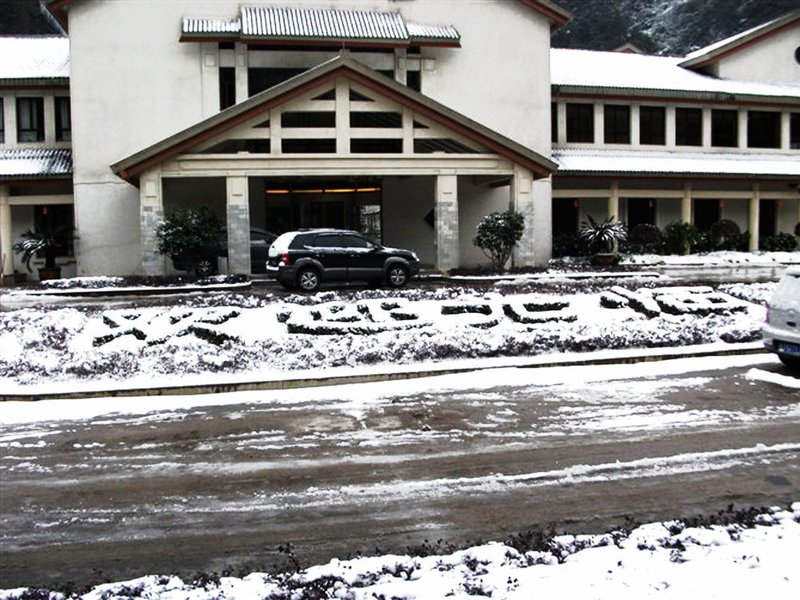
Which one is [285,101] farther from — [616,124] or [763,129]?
[763,129]

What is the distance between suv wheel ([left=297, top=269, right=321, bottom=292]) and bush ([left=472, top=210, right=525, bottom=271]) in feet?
23.0

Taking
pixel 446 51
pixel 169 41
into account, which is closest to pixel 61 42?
pixel 169 41

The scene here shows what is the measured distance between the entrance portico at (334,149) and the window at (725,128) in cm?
1308

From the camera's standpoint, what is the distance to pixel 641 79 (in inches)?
1300

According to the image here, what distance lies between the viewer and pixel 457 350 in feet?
45.9

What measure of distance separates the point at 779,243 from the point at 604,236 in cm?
948

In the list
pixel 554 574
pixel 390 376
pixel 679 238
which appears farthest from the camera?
pixel 679 238

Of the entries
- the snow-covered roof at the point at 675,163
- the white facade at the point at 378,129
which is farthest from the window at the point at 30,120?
the snow-covered roof at the point at 675,163

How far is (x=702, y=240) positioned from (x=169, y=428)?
88.9 ft

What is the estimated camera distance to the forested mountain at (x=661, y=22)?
246 feet

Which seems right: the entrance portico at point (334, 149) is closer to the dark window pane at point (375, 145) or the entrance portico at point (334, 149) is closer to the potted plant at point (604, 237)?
the dark window pane at point (375, 145)

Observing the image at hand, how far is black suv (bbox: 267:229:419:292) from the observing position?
19500 mm

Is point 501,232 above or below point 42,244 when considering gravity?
above

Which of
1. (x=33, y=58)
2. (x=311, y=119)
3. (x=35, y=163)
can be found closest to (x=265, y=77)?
(x=311, y=119)
